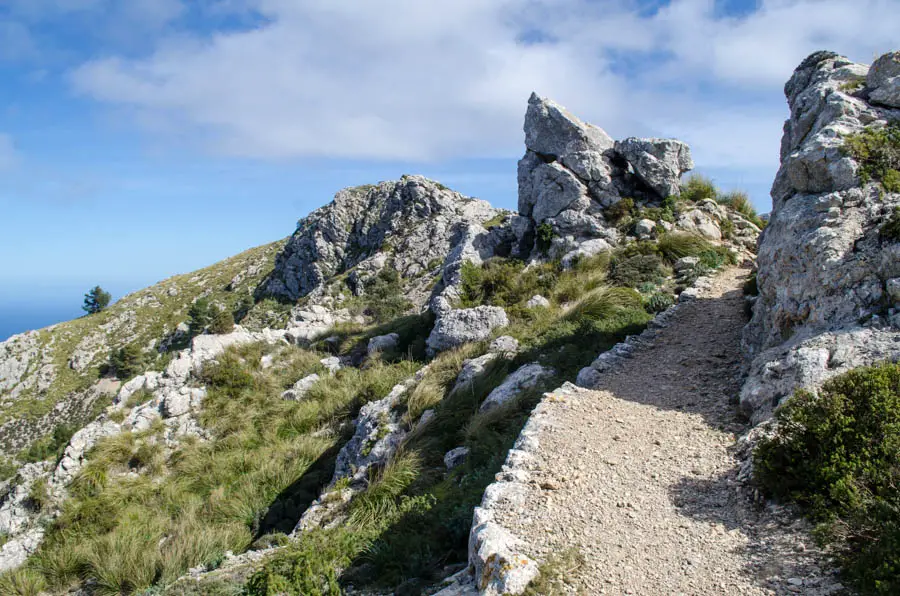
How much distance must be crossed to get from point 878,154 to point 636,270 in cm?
696

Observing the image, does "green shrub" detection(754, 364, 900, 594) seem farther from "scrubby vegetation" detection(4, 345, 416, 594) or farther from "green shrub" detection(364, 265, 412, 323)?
"green shrub" detection(364, 265, 412, 323)

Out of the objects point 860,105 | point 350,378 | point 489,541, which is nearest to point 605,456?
point 489,541

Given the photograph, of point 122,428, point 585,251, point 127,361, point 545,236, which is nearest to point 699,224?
point 585,251

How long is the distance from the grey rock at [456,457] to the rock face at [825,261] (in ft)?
13.1

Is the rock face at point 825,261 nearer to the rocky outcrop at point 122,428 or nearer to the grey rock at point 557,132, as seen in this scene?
the grey rock at point 557,132

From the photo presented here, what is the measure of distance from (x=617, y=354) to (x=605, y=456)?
12.6ft

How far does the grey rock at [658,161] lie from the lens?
58.6ft

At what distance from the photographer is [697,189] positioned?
18.7 meters

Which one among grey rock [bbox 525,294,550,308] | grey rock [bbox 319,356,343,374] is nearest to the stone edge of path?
grey rock [bbox 525,294,550,308]

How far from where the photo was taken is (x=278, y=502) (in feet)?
30.3

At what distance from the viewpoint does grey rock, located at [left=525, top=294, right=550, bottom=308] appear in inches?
558

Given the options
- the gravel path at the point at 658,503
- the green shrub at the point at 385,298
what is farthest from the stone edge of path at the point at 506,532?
Result: the green shrub at the point at 385,298

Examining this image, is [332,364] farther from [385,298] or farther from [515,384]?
[385,298]

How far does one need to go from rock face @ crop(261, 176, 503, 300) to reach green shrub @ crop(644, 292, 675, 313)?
19072 millimetres
